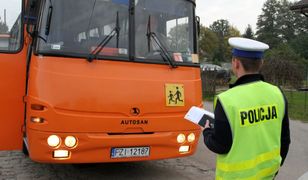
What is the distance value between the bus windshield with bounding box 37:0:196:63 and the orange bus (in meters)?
0.01

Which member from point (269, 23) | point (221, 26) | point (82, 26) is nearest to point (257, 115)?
point (82, 26)

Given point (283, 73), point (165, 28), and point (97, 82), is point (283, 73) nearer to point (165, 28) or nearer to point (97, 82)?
point (165, 28)

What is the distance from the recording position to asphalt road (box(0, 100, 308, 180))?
22.9 ft

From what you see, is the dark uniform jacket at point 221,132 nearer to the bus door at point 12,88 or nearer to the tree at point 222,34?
the bus door at point 12,88

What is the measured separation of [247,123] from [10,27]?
4567 mm

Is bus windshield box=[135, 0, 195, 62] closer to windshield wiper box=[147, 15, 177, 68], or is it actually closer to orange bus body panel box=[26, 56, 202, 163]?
windshield wiper box=[147, 15, 177, 68]

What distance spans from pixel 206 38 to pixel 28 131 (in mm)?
70968

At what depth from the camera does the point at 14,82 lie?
20.5 ft

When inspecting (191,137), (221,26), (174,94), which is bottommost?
(191,137)

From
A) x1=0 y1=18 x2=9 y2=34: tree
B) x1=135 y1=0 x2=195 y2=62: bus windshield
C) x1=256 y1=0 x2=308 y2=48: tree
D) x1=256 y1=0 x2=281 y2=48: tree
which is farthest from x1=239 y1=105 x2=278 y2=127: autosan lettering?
x1=256 y1=0 x2=281 y2=48: tree

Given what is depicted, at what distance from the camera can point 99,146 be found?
571 cm

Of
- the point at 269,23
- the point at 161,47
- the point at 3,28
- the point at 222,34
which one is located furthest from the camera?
the point at 222,34

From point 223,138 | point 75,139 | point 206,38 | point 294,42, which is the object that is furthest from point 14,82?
point 294,42

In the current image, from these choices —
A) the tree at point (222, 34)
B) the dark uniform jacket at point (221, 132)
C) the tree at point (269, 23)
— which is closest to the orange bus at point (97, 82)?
the dark uniform jacket at point (221, 132)
